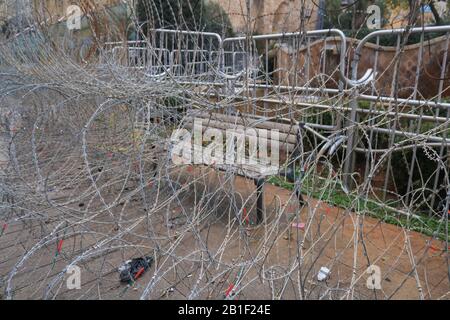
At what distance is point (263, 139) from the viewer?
10.7 feet

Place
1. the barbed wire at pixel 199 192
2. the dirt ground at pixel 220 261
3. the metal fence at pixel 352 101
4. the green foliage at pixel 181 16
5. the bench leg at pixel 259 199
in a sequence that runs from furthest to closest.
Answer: the bench leg at pixel 259 199 → the metal fence at pixel 352 101 → the green foliage at pixel 181 16 → the dirt ground at pixel 220 261 → the barbed wire at pixel 199 192

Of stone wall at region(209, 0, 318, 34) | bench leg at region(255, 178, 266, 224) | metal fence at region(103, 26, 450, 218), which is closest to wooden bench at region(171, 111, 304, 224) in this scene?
bench leg at region(255, 178, 266, 224)

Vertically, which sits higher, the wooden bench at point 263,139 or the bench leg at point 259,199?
the wooden bench at point 263,139

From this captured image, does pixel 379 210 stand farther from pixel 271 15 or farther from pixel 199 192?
pixel 271 15

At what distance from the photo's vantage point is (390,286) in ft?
6.57

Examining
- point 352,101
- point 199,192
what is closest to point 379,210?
point 352,101

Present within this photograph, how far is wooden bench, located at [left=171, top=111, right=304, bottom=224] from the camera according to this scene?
2331mm

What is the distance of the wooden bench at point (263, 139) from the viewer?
7.65 feet

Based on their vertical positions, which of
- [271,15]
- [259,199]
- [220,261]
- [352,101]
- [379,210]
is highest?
[271,15]

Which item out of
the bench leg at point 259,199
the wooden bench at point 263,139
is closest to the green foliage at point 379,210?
the wooden bench at point 263,139

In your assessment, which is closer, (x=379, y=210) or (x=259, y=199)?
(x=259, y=199)

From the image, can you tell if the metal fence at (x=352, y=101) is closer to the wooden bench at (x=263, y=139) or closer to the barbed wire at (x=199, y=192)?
the barbed wire at (x=199, y=192)

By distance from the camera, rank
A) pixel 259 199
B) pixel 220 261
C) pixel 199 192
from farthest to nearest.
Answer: pixel 199 192 < pixel 259 199 < pixel 220 261

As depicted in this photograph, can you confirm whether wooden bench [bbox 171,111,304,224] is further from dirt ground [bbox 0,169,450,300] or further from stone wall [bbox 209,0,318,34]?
stone wall [bbox 209,0,318,34]
